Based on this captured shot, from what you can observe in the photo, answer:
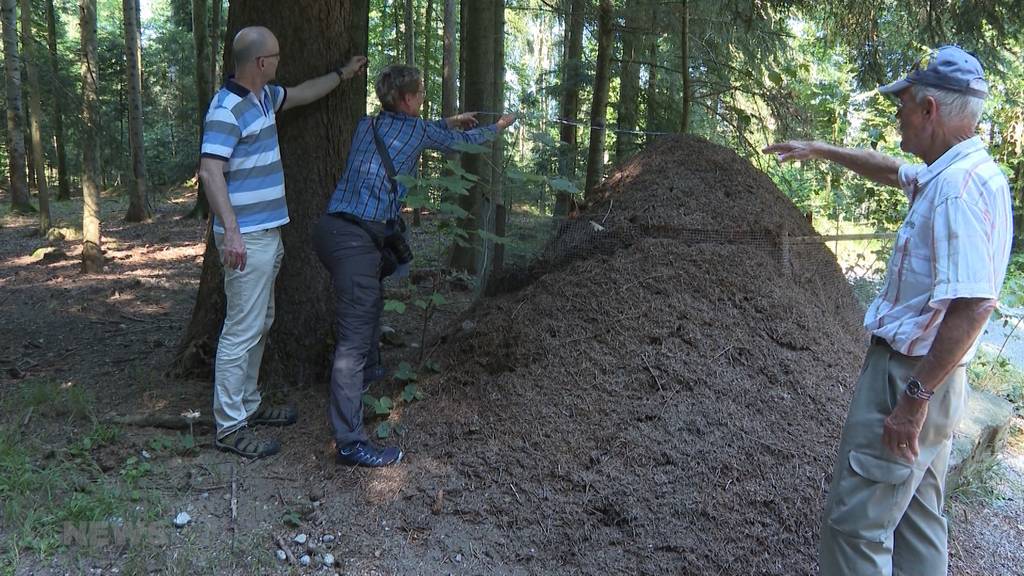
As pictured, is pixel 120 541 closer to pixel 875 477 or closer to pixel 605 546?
pixel 605 546

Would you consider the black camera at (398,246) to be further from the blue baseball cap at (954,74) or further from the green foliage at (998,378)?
the green foliage at (998,378)

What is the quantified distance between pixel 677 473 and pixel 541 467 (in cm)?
69

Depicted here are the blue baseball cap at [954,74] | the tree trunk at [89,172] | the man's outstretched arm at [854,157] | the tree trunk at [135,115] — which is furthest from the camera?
the tree trunk at [135,115]

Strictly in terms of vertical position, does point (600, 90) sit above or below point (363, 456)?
above

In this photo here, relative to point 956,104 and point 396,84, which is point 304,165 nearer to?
point 396,84

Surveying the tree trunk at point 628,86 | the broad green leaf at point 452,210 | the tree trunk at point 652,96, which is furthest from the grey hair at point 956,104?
the tree trunk at point 652,96

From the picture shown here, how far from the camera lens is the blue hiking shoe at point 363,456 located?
3469mm

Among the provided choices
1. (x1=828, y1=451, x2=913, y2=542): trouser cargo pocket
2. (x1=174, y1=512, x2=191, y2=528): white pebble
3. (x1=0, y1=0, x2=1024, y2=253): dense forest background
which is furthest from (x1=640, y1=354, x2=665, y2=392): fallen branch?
(x1=174, y1=512, x2=191, y2=528): white pebble

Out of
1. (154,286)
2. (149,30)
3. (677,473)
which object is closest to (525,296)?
(677,473)

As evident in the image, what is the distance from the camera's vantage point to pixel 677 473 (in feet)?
10.6

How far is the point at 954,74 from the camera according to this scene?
199 cm

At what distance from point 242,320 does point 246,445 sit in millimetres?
707

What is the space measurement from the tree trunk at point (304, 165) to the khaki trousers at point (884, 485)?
10.7 feet

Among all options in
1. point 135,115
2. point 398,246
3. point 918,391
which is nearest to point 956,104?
point 918,391
